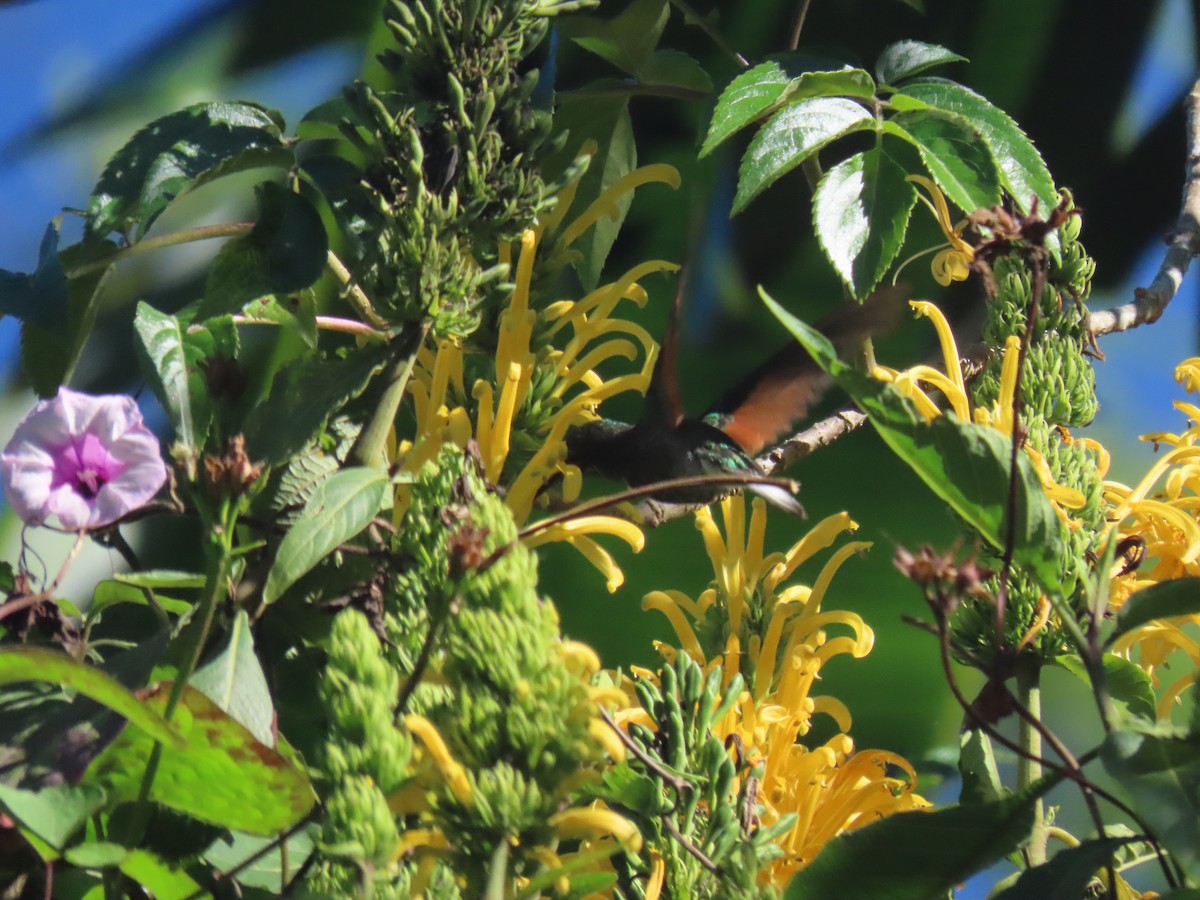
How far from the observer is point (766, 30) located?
1491 mm

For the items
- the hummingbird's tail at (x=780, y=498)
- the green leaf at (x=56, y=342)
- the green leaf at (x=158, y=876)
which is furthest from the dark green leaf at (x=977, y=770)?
the green leaf at (x=56, y=342)

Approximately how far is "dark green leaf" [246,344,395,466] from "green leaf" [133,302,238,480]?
0.02 metres

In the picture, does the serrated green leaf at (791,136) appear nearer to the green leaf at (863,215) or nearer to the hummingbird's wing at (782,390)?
the green leaf at (863,215)

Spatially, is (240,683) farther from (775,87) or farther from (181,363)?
(775,87)

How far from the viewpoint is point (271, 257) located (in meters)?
0.50

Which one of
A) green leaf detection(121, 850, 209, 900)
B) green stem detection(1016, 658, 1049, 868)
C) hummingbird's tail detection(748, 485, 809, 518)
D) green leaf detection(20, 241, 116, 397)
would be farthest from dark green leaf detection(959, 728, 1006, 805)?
green leaf detection(20, 241, 116, 397)

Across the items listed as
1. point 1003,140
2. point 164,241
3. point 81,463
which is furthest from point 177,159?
point 1003,140

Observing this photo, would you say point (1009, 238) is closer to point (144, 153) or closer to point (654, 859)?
point (654, 859)

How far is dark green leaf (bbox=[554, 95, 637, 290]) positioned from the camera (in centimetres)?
73

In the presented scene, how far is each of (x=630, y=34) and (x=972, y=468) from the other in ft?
1.56

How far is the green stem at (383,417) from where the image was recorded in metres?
0.47

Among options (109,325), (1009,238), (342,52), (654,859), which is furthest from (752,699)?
(342,52)

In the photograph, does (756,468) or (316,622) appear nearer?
(316,622)

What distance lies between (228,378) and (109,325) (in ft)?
2.83
